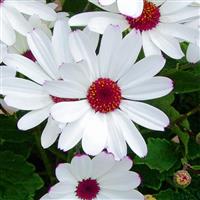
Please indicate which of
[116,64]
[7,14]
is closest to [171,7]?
[116,64]

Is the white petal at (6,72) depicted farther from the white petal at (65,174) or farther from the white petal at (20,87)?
the white petal at (65,174)

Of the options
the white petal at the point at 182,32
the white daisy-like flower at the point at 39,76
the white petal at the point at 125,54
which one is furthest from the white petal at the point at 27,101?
the white petal at the point at 182,32

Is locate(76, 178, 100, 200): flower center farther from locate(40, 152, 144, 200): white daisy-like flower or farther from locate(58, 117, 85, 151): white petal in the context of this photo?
locate(58, 117, 85, 151): white petal

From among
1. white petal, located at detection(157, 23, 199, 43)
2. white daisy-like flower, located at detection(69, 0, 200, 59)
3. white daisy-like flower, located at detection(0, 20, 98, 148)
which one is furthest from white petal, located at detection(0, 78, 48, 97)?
white petal, located at detection(157, 23, 199, 43)

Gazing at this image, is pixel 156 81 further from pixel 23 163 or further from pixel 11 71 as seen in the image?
pixel 23 163

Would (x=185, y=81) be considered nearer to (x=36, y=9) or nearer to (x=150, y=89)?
(x=150, y=89)

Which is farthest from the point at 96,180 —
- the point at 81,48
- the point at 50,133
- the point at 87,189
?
the point at 81,48

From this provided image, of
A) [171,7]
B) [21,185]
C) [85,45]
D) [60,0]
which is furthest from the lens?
[60,0]
